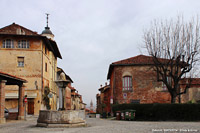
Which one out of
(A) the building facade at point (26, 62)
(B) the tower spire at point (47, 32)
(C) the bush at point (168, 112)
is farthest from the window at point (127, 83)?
(B) the tower spire at point (47, 32)

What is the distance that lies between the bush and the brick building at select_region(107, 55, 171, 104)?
7597 millimetres

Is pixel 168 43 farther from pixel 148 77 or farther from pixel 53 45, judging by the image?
pixel 53 45

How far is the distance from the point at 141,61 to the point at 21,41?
590 inches

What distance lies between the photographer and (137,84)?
2839 cm

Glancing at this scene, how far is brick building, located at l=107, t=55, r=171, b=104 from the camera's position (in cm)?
2803

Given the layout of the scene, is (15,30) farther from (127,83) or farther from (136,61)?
(136,61)

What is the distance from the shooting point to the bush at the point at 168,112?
18547 mm

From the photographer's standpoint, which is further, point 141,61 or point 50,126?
point 141,61

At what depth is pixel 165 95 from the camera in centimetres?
2803

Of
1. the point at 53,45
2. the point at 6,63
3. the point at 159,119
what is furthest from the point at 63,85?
the point at 53,45

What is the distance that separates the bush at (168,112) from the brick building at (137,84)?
299 inches

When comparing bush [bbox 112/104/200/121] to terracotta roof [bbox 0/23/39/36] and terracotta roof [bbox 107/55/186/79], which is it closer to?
terracotta roof [bbox 107/55/186/79]

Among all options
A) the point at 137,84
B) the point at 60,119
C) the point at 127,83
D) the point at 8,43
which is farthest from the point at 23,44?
the point at 60,119

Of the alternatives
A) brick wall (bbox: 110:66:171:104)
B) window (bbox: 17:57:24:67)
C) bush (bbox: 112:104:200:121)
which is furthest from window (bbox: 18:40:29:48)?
bush (bbox: 112:104:200:121)
